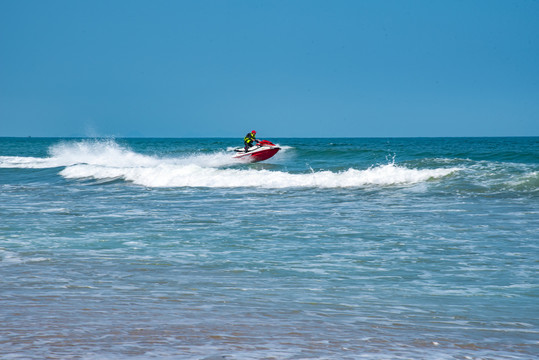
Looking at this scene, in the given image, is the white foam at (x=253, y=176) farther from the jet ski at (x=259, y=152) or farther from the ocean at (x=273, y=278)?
the jet ski at (x=259, y=152)

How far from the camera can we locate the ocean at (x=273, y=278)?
A: 3.91 m

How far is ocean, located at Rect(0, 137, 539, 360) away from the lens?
391 centimetres

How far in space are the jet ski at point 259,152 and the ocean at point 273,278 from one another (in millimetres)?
16033

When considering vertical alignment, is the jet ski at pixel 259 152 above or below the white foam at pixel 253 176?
above

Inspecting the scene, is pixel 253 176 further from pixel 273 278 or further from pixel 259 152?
pixel 273 278

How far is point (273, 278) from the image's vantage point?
6195 millimetres

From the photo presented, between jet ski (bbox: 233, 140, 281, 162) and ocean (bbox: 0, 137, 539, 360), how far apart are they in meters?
16.0

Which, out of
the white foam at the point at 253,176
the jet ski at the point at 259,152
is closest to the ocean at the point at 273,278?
the white foam at the point at 253,176

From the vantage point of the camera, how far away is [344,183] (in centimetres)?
1856

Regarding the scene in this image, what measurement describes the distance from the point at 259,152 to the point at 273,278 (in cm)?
2517

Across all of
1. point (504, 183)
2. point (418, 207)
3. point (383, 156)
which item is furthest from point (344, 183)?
point (383, 156)

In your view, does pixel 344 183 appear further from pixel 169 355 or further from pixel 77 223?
pixel 169 355

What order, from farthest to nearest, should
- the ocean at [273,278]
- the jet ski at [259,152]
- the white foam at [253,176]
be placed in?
the jet ski at [259,152] → the white foam at [253,176] → the ocean at [273,278]

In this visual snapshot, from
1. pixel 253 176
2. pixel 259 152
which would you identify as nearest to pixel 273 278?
pixel 253 176
